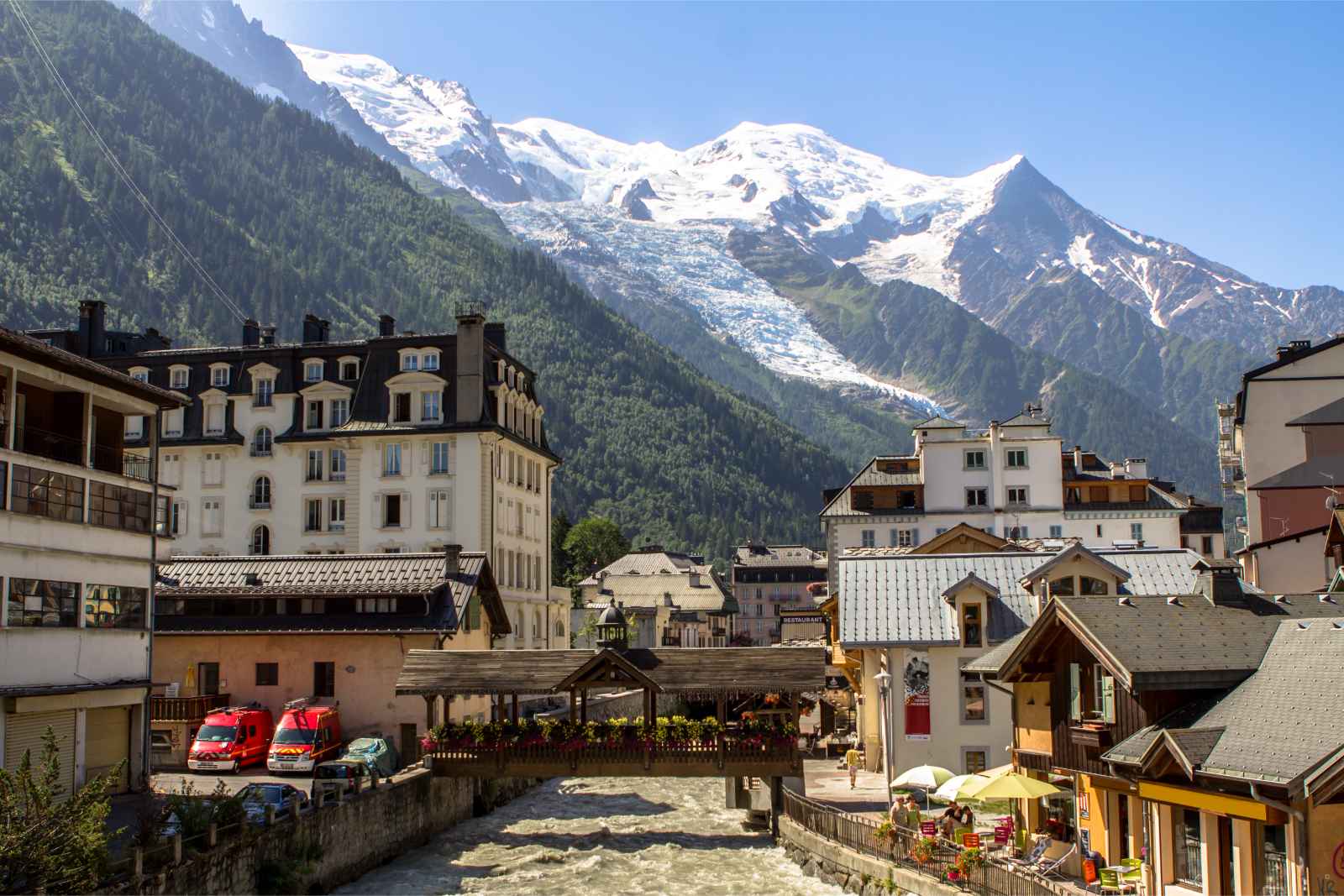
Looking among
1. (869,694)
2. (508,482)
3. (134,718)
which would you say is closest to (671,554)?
(508,482)

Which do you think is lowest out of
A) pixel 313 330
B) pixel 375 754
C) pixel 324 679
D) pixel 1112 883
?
pixel 1112 883

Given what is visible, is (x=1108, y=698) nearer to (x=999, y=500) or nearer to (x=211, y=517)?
(x=211, y=517)

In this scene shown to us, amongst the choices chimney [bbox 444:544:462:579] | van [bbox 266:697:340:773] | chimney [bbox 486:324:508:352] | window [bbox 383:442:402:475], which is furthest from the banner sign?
chimney [bbox 486:324:508:352]

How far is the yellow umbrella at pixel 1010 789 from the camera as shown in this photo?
35.2 m

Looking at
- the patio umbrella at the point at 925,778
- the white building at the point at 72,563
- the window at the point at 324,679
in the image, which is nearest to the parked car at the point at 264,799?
the white building at the point at 72,563

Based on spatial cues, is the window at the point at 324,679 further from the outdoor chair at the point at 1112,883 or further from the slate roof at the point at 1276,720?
the slate roof at the point at 1276,720

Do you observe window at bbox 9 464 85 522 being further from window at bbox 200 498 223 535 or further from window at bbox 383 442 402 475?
window at bbox 200 498 223 535

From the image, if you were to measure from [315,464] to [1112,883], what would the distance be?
62.1 metres

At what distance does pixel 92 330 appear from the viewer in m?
90.9

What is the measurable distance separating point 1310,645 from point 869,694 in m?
29.7

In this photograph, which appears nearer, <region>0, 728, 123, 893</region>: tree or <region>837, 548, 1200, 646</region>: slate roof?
<region>0, 728, 123, 893</region>: tree

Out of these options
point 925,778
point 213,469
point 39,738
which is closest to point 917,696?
point 925,778

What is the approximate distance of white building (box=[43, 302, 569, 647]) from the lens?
269 ft

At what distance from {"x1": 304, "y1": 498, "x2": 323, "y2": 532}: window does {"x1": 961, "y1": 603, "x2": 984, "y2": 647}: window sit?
4495 cm
